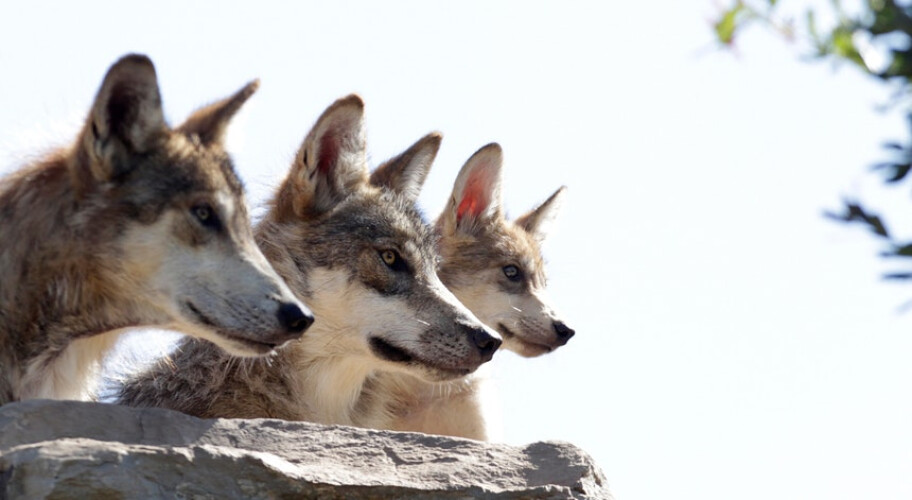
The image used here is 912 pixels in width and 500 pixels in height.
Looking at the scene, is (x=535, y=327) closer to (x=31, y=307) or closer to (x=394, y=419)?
(x=394, y=419)

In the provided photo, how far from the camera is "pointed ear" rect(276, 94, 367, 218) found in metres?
7.86

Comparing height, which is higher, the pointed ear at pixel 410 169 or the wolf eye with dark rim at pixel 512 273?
the wolf eye with dark rim at pixel 512 273

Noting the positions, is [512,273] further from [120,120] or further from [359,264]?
[120,120]

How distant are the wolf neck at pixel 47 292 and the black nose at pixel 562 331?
426 centimetres

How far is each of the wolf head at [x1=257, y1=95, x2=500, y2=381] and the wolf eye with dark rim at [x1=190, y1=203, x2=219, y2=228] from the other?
1539 mm

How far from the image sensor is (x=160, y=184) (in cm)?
602

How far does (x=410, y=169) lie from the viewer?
850cm

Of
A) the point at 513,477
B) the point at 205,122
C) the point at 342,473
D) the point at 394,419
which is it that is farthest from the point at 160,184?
the point at 394,419

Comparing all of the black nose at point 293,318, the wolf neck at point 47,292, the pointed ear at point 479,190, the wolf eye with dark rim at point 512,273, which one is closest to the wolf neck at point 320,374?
the black nose at point 293,318

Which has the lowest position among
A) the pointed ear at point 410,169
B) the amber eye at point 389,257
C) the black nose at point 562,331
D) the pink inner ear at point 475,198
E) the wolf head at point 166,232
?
the wolf head at point 166,232

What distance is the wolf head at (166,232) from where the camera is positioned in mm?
5816

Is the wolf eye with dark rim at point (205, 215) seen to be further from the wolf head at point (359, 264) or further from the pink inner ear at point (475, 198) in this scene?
the pink inner ear at point (475, 198)

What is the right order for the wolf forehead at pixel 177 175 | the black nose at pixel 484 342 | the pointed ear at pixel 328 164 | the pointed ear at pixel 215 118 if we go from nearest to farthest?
1. the wolf forehead at pixel 177 175
2. the pointed ear at pixel 215 118
3. the black nose at pixel 484 342
4. the pointed ear at pixel 328 164

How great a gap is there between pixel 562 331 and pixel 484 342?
229 centimetres
